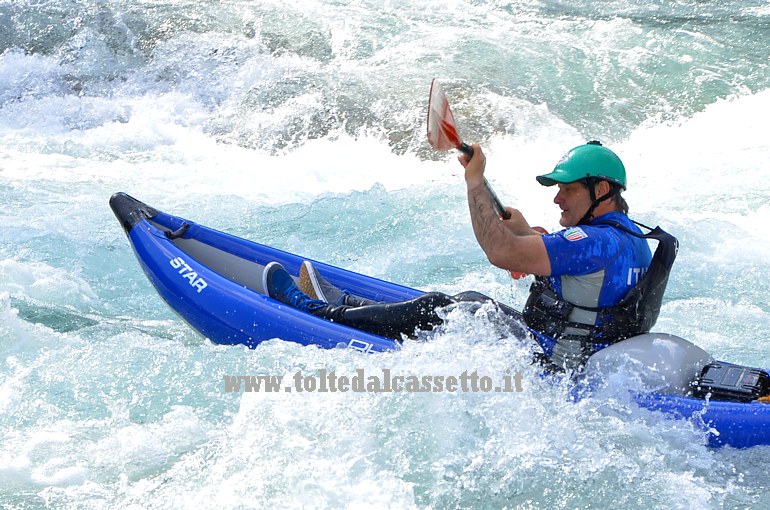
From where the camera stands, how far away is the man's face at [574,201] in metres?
3.57

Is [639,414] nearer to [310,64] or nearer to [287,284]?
[287,284]

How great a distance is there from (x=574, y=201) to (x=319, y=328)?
1.27m

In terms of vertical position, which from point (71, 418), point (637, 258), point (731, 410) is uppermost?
point (637, 258)

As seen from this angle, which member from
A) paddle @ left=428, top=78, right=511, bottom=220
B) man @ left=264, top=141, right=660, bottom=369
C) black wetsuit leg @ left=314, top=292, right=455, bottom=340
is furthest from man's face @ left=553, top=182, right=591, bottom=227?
black wetsuit leg @ left=314, top=292, right=455, bottom=340

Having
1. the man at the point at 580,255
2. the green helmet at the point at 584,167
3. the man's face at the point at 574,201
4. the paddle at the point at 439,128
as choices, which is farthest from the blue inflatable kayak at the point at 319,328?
the paddle at the point at 439,128

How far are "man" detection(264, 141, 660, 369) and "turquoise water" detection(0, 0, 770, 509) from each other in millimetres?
208

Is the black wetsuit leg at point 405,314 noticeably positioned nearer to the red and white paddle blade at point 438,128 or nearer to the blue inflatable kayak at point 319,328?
the blue inflatable kayak at point 319,328

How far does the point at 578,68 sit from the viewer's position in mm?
9570

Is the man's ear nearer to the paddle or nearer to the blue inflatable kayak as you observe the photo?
the paddle

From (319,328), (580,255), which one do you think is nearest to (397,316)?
(319,328)

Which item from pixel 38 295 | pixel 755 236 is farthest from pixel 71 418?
pixel 755 236

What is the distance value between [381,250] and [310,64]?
386 centimetres

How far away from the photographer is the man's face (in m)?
3.57

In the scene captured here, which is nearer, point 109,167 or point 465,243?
point 465,243
